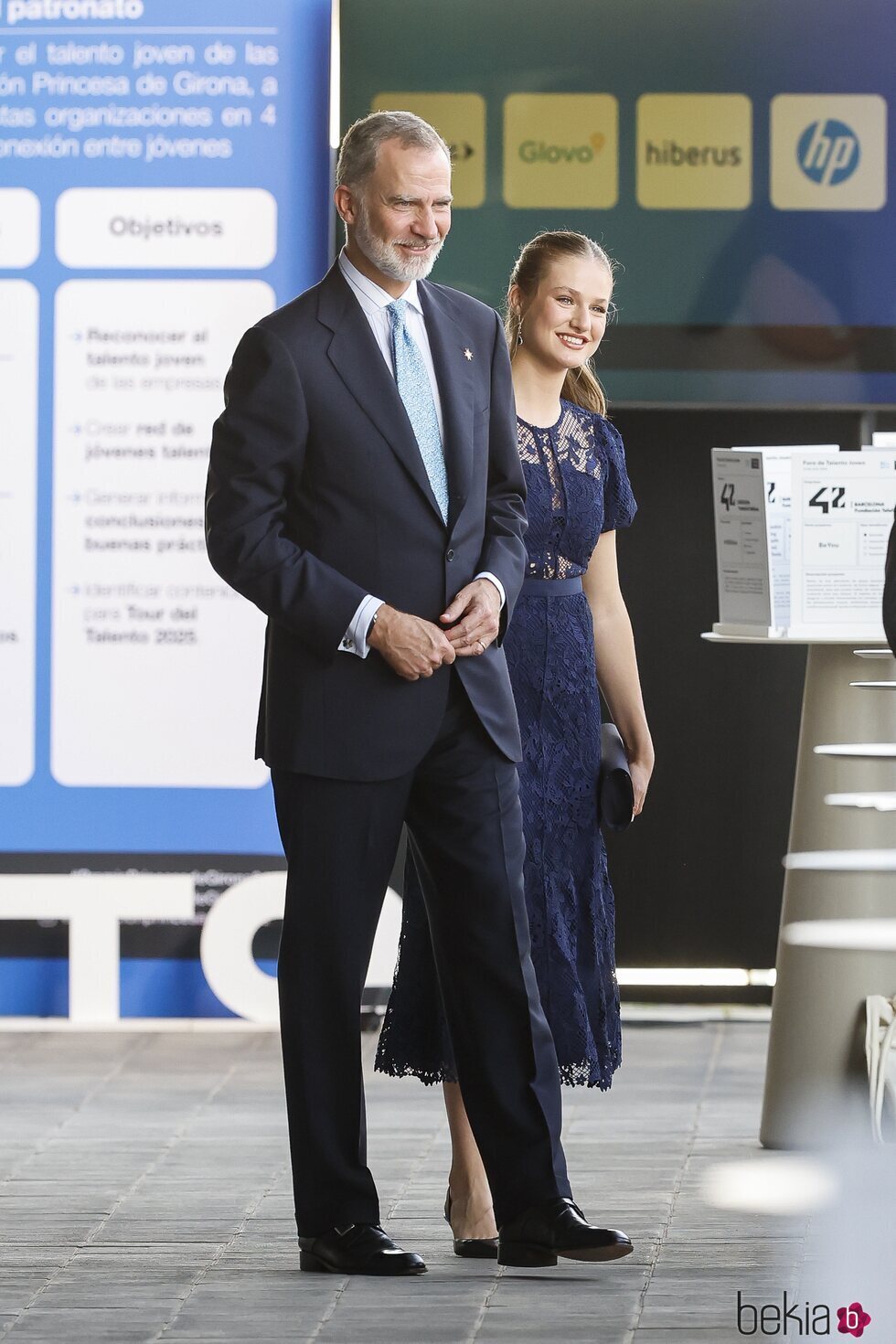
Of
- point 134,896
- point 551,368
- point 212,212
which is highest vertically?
point 212,212

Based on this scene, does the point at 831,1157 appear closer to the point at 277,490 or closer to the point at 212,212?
the point at 277,490

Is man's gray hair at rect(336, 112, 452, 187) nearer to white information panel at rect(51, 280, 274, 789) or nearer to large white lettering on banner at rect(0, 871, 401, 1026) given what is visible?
white information panel at rect(51, 280, 274, 789)

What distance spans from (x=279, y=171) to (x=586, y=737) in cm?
242

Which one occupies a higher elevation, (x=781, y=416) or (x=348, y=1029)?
(x=781, y=416)

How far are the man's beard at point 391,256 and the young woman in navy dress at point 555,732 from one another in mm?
398

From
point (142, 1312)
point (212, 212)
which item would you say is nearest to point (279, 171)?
point (212, 212)

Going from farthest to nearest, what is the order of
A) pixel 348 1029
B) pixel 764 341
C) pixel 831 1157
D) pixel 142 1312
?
pixel 764 341
pixel 831 1157
pixel 348 1029
pixel 142 1312

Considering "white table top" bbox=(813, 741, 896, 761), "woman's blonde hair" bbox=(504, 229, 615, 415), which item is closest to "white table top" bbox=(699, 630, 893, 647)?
"white table top" bbox=(813, 741, 896, 761)

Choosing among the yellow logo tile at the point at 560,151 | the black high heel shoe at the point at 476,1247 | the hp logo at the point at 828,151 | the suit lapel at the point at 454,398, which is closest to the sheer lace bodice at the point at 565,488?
the suit lapel at the point at 454,398

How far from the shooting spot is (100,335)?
5383 mm

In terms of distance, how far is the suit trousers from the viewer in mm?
3139

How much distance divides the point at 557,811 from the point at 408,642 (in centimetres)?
55

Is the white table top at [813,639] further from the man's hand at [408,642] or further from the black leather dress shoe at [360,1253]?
the black leather dress shoe at [360,1253]

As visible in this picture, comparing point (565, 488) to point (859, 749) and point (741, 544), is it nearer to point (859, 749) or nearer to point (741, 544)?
point (741, 544)
